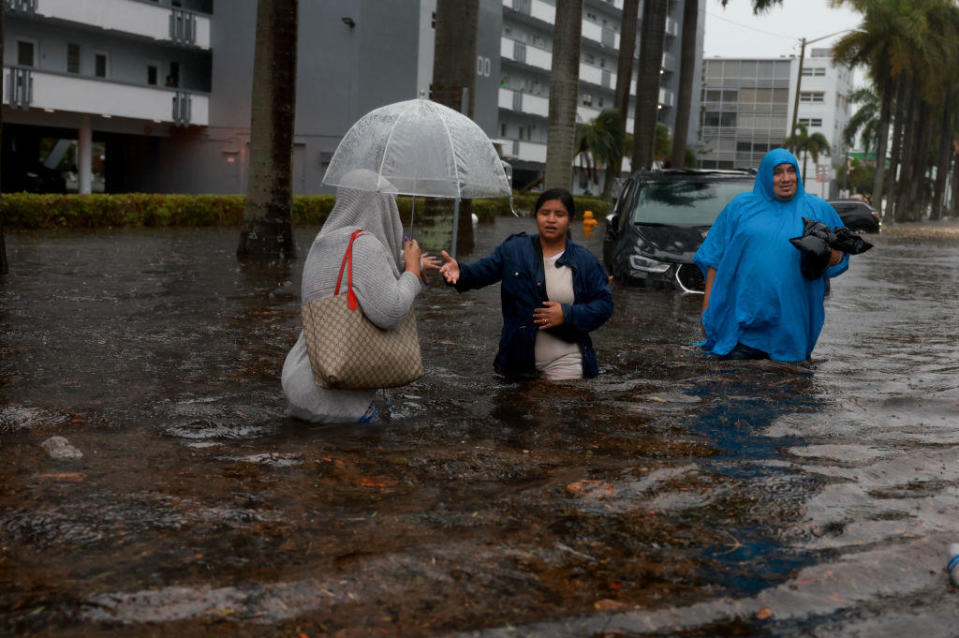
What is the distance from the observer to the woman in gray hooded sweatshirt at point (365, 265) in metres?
5.55

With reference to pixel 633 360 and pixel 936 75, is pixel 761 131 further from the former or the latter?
pixel 633 360

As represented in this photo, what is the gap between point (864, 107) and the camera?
95.7 m

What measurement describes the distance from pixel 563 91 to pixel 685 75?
1533cm

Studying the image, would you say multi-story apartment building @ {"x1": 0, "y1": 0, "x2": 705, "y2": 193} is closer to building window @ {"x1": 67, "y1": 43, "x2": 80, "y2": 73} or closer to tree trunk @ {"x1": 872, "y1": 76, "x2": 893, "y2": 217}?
building window @ {"x1": 67, "y1": 43, "x2": 80, "y2": 73}

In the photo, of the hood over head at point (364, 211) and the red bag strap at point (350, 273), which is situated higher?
the hood over head at point (364, 211)

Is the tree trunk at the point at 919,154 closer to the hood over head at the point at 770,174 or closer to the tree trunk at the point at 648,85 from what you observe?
the tree trunk at the point at 648,85

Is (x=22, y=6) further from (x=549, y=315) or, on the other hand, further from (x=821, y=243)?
(x=821, y=243)

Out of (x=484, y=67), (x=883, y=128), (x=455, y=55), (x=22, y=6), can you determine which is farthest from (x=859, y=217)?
(x=883, y=128)

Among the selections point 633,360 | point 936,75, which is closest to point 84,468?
point 633,360

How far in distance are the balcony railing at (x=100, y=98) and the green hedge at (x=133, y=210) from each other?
7264 mm

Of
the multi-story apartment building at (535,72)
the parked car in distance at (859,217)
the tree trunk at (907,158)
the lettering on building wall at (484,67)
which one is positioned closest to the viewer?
the parked car in distance at (859,217)

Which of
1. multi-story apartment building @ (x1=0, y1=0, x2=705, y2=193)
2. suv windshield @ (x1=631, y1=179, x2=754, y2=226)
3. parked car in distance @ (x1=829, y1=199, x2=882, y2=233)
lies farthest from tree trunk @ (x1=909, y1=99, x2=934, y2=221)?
parked car in distance @ (x1=829, y1=199, x2=882, y2=233)

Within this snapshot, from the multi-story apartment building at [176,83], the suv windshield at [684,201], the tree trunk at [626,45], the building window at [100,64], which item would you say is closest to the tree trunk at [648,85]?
the tree trunk at [626,45]

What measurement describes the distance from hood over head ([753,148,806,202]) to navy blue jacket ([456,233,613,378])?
5.14 ft
